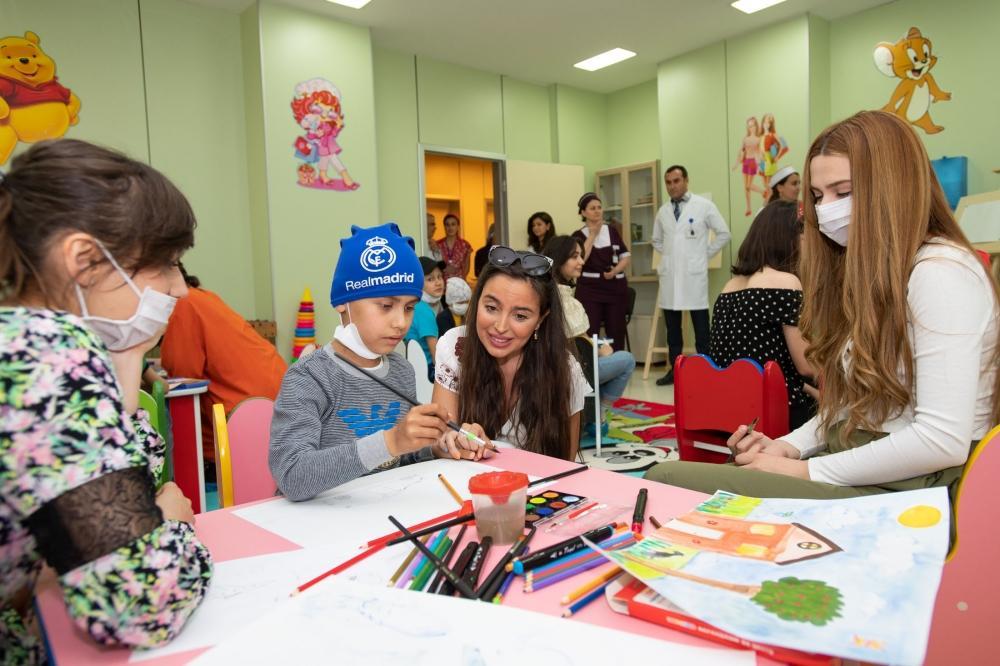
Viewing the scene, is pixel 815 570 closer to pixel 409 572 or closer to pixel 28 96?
pixel 409 572

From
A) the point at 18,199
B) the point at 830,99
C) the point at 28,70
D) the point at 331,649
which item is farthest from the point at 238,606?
the point at 830,99

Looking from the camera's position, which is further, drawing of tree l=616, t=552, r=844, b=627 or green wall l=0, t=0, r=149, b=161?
green wall l=0, t=0, r=149, b=161

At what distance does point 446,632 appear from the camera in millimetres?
633

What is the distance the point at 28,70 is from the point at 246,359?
2.93m

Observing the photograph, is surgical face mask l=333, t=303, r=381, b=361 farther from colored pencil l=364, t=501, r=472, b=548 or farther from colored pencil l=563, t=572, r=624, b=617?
colored pencil l=563, t=572, r=624, b=617

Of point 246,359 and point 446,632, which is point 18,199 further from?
point 246,359

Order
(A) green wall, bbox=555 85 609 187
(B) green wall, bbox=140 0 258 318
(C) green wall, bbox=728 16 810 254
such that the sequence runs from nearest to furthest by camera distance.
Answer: (B) green wall, bbox=140 0 258 318 → (C) green wall, bbox=728 16 810 254 → (A) green wall, bbox=555 85 609 187

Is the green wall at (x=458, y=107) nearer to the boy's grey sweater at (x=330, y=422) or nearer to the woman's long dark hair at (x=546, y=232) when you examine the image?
the woman's long dark hair at (x=546, y=232)

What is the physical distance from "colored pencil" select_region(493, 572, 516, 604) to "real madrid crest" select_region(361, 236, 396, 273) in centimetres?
87

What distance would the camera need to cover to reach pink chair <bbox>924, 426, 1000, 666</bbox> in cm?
82

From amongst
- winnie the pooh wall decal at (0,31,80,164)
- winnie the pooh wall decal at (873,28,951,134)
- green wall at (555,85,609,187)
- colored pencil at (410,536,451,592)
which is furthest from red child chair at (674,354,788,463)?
green wall at (555,85,609,187)

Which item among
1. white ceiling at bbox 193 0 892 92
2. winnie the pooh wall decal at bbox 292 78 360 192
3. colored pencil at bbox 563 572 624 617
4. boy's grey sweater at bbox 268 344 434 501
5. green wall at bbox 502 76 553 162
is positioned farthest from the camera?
green wall at bbox 502 76 553 162

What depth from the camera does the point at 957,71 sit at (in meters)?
4.95

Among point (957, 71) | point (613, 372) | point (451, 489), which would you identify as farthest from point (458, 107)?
point (451, 489)
